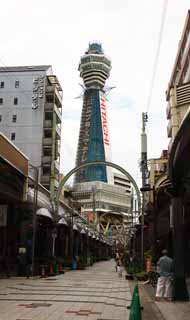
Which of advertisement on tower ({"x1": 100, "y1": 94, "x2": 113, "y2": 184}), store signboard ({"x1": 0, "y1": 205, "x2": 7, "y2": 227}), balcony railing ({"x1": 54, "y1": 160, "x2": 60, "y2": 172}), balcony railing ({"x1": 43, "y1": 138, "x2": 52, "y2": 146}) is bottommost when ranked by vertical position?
store signboard ({"x1": 0, "y1": 205, "x2": 7, "y2": 227})

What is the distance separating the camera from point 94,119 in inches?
7008

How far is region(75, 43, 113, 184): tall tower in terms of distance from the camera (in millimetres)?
167500

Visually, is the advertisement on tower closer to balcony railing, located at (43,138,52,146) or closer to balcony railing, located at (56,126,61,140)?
balcony railing, located at (56,126,61,140)

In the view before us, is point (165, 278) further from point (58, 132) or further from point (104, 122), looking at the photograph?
point (104, 122)

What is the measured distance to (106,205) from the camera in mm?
159375

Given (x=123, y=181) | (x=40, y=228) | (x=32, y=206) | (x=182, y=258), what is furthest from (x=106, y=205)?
(x=182, y=258)

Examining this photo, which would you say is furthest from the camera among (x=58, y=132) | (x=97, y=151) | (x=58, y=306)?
(x=97, y=151)

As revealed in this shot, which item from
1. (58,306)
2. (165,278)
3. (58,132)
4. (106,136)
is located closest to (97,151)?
(106,136)

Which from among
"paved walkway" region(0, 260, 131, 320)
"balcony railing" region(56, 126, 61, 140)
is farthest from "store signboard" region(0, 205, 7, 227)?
"balcony railing" region(56, 126, 61, 140)

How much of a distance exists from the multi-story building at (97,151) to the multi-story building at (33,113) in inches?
2537

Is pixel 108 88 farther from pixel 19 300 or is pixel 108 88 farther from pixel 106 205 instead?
pixel 19 300

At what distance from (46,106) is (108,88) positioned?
119537 mm

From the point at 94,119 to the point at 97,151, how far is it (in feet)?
46.0

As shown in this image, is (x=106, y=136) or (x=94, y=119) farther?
(x=106, y=136)
